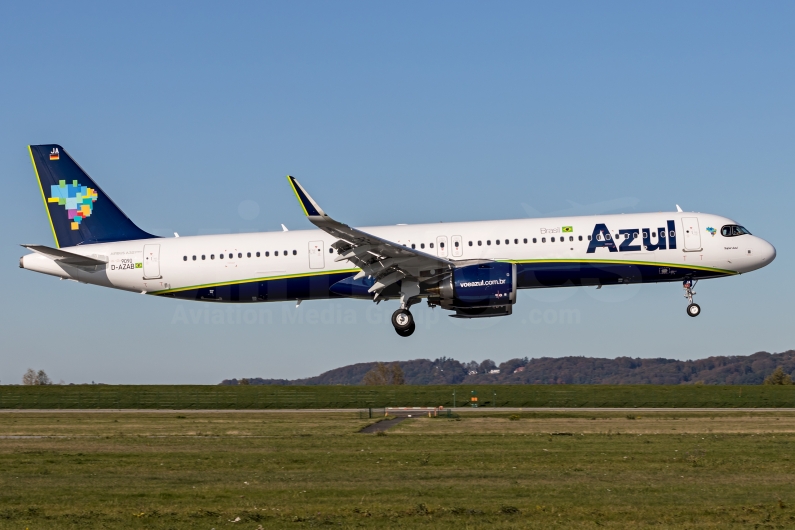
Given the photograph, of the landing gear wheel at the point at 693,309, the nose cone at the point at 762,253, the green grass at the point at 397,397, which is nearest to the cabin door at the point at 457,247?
the landing gear wheel at the point at 693,309

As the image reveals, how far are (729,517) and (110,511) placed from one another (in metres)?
12.3

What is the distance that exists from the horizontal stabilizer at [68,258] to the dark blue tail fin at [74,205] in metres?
1.86

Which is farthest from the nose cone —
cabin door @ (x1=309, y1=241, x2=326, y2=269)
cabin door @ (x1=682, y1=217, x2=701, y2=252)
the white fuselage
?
cabin door @ (x1=309, y1=241, x2=326, y2=269)

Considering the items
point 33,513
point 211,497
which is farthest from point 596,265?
point 33,513

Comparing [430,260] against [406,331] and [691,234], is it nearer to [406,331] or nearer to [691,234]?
Result: [406,331]

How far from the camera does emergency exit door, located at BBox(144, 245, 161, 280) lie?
4416 cm

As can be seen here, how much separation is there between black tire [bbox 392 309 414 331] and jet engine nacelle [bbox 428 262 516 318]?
2248 millimetres

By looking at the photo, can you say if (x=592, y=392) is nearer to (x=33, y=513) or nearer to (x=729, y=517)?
(x=729, y=517)

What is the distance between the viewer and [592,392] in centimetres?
5759

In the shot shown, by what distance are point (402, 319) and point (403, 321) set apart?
0.11 meters

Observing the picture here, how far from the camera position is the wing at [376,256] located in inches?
1412

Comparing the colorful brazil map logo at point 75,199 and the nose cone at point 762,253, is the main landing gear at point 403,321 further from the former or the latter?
the colorful brazil map logo at point 75,199

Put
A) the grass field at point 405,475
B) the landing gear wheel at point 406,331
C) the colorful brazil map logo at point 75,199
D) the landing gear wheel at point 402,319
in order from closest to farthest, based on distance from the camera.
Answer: the grass field at point 405,475 → the landing gear wheel at point 402,319 → the landing gear wheel at point 406,331 → the colorful brazil map logo at point 75,199

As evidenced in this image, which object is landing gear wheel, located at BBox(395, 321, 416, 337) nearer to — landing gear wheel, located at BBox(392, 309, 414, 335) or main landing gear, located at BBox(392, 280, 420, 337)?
main landing gear, located at BBox(392, 280, 420, 337)
